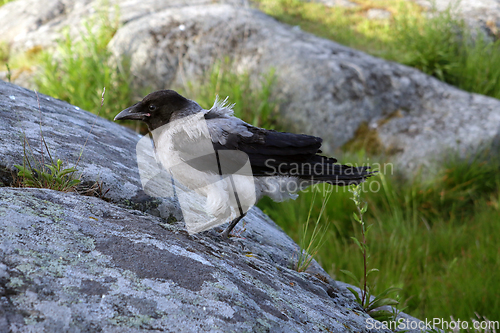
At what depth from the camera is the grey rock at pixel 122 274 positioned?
1242mm

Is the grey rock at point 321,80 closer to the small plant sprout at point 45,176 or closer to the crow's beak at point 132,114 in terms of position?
the crow's beak at point 132,114

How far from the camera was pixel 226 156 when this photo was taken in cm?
249

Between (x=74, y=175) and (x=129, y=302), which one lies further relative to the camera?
(x=74, y=175)

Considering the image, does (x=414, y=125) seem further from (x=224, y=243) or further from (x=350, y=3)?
(x=350, y=3)

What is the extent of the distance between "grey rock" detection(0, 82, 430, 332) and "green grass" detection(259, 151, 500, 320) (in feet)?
4.43

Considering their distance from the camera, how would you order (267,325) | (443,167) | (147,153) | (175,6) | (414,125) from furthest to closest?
1. (175,6)
2. (414,125)
3. (443,167)
4. (147,153)
5. (267,325)

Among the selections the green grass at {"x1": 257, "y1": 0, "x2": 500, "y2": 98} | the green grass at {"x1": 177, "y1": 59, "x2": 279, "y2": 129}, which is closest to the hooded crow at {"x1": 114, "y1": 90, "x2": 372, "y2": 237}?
the green grass at {"x1": 177, "y1": 59, "x2": 279, "y2": 129}

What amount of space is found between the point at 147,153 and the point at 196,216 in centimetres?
95

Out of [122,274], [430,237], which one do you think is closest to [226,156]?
[122,274]

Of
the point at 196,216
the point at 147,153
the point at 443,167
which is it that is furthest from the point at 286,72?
the point at 196,216

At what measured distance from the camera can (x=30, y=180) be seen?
190 centimetres

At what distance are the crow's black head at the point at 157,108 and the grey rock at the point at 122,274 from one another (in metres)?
0.51

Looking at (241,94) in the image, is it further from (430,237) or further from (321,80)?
(430,237)

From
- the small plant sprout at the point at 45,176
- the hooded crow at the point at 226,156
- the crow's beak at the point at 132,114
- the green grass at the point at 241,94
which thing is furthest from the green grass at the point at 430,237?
the small plant sprout at the point at 45,176
